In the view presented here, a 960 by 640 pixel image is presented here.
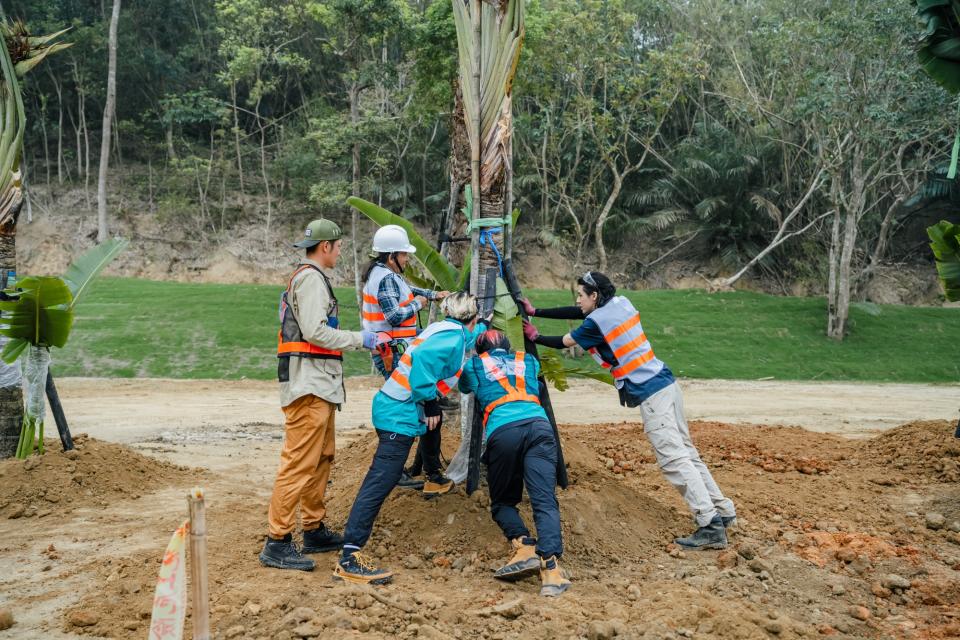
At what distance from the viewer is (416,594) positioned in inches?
200

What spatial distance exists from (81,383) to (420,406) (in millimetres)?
14787

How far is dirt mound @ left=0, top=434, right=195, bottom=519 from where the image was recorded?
299 inches

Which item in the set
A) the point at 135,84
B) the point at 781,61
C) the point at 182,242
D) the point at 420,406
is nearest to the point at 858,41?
the point at 781,61

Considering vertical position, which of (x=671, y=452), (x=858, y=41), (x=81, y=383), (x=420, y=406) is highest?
(x=858, y=41)

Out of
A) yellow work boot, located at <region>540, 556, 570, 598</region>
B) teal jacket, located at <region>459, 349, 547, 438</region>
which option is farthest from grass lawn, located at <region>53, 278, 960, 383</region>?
yellow work boot, located at <region>540, 556, 570, 598</region>

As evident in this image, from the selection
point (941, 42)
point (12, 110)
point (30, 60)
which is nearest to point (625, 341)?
point (941, 42)

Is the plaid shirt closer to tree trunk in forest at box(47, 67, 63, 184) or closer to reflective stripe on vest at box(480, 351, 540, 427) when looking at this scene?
reflective stripe on vest at box(480, 351, 540, 427)

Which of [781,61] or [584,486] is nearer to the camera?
[584,486]

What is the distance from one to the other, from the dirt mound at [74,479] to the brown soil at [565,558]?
0.07ft

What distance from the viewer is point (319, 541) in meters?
5.95

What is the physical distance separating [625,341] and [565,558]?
5.61ft

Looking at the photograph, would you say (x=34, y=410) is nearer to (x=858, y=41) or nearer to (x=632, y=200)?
(x=858, y=41)

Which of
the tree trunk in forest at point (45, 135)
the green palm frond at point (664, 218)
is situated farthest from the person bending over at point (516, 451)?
the tree trunk in forest at point (45, 135)

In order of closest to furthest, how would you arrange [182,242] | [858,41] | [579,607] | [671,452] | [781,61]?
[579,607] → [671,452] → [858,41] → [781,61] → [182,242]
